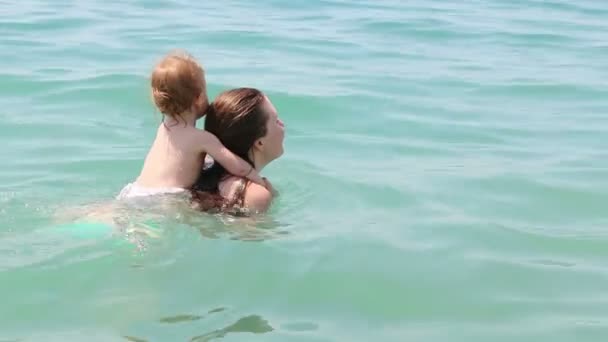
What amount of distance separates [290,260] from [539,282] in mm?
1045

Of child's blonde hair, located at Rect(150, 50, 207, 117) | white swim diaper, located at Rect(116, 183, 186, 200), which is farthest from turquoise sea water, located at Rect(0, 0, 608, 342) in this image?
child's blonde hair, located at Rect(150, 50, 207, 117)

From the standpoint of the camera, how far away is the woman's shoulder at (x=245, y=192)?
14.9ft

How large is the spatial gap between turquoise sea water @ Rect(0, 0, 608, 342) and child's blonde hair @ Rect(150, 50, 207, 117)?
1.62ft

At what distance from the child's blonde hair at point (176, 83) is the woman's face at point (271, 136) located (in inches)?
13.5

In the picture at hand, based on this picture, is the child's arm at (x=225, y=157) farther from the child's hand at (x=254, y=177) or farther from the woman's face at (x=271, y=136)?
the woman's face at (x=271, y=136)

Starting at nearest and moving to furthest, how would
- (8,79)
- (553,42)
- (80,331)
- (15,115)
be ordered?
(80,331), (15,115), (8,79), (553,42)

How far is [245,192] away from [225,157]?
0.61 ft

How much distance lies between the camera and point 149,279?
4.00 m

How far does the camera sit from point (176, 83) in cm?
439

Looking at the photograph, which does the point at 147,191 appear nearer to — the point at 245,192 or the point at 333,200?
the point at 245,192

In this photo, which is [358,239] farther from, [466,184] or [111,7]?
[111,7]

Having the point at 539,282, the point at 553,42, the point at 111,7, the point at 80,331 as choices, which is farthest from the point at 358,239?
the point at 111,7

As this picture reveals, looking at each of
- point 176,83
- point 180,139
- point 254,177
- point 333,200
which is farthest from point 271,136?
point 333,200

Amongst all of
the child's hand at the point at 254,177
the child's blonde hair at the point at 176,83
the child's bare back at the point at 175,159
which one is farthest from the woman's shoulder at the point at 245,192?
the child's blonde hair at the point at 176,83
